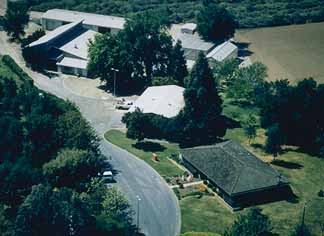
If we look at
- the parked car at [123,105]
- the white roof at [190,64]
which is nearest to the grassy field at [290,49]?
the white roof at [190,64]

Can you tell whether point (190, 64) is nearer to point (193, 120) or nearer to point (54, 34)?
point (54, 34)

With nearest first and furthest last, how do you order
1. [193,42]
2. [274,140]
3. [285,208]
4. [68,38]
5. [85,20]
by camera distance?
[285,208] < [274,140] < [68,38] < [193,42] < [85,20]

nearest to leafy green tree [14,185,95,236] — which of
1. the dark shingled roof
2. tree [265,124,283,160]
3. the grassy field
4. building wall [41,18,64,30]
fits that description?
the dark shingled roof

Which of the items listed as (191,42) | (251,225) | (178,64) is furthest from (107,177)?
(191,42)

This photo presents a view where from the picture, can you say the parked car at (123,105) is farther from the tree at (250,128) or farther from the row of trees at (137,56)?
the tree at (250,128)

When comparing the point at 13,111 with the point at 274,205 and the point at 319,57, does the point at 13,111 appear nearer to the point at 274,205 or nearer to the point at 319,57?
the point at 274,205

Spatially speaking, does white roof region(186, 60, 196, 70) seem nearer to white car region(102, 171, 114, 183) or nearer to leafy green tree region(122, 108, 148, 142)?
leafy green tree region(122, 108, 148, 142)
